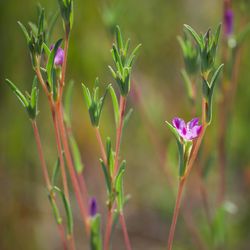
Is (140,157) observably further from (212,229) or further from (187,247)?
(212,229)

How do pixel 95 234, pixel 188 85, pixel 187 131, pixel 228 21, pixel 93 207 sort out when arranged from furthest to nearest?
pixel 228 21 < pixel 188 85 < pixel 93 207 < pixel 95 234 < pixel 187 131

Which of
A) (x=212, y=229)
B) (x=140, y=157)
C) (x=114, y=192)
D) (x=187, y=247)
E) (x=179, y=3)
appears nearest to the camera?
(x=114, y=192)

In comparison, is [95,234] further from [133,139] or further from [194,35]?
[133,139]

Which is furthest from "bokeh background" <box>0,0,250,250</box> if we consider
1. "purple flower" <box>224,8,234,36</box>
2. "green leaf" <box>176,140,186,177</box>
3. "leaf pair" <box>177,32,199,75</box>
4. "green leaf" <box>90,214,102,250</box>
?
"green leaf" <box>176,140,186,177</box>

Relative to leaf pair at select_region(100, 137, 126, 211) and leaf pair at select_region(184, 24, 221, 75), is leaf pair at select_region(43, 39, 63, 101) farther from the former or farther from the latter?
leaf pair at select_region(184, 24, 221, 75)

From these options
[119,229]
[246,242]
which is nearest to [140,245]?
[119,229]

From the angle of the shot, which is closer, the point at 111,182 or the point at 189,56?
the point at 111,182

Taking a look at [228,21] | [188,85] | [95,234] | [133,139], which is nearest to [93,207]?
[95,234]
